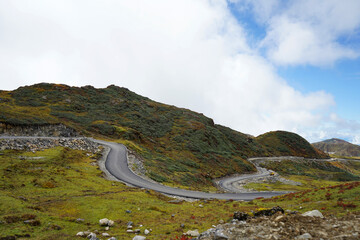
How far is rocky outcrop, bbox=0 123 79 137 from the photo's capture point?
54.1 meters

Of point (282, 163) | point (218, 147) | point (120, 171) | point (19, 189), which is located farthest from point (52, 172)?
point (282, 163)

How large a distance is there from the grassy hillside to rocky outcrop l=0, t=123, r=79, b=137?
1200 mm

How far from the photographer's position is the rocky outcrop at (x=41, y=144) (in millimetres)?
40031

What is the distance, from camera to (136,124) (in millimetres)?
112062

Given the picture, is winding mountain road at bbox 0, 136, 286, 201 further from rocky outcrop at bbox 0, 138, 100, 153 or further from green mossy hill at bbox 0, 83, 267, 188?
green mossy hill at bbox 0, 83, 267, 188

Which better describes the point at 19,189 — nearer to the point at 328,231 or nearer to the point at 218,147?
the point at 328,231

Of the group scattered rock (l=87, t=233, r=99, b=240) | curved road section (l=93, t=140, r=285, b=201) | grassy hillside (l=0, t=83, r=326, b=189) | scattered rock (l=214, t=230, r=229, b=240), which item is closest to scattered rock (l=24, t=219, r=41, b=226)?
scattered rock (l=87, t=233, r=99, b=240)

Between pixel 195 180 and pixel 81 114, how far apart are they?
67797 mm

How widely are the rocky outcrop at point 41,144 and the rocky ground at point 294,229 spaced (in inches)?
1732

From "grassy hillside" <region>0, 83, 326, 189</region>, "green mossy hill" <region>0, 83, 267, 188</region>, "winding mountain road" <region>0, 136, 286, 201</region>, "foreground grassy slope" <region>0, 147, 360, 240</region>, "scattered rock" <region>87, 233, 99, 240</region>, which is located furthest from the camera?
"green mossy hill" <region>0, 83, 267, 188</region>

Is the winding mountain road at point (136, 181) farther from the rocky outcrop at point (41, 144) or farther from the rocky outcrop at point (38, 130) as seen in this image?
the rocky outcrop at point (38, 130)

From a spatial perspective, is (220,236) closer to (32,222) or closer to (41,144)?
(32,222)

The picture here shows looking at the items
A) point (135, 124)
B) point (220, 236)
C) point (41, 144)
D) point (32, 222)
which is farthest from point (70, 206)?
point (135, 124)

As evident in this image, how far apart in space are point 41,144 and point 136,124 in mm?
66252
